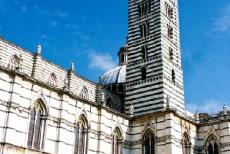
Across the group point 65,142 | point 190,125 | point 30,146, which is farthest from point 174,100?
point 30,146

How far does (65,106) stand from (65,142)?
2.44m

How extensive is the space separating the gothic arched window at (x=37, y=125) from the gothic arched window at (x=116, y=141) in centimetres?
706

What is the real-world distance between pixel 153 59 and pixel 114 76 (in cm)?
1034

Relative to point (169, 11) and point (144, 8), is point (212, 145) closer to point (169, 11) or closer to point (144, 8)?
point (169, 11)

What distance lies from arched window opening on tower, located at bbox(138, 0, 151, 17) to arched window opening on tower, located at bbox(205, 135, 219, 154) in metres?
13.2

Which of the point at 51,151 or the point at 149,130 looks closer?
the point at 51,151

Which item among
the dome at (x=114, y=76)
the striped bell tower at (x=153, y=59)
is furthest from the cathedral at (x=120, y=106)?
the dome at (x=114, y=76)

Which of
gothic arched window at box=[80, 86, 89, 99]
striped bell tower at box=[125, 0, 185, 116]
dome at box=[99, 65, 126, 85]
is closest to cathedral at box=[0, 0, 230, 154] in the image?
striped bell tower at box=[125, 0, 185, 116]

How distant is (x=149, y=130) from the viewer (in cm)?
3123

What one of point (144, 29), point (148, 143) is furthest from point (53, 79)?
point (144, 29)

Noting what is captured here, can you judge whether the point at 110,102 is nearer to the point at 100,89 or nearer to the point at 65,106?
the point at 100,89

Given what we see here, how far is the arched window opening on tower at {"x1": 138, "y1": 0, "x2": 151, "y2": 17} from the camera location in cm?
3716

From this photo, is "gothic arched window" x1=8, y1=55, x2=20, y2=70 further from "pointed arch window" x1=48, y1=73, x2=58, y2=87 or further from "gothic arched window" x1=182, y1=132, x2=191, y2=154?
"gothic arched window" x1=182, y1=132, x2=191, y2=154

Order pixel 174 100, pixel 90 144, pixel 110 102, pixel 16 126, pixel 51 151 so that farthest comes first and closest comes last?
1. pixel 110 102
2. pixel 174 100
3. pixel 90 144
4. pixel 51 151
5. pixel 16 126
